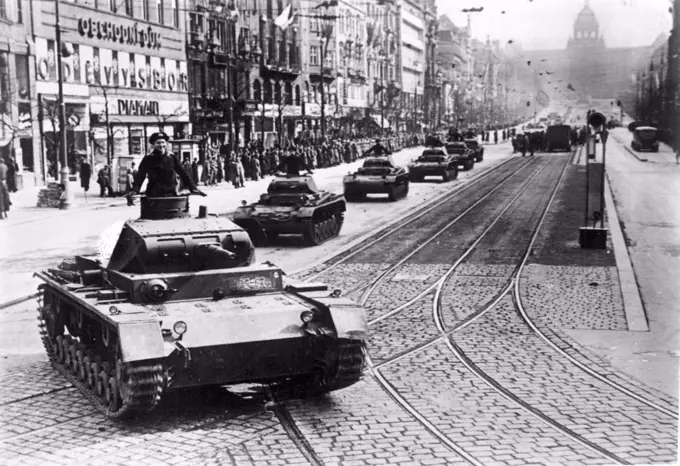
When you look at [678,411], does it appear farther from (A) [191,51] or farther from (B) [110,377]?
(A) [191,51]

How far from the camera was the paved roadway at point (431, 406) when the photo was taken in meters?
7.97

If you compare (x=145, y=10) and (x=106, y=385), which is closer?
(x=106, y=385)

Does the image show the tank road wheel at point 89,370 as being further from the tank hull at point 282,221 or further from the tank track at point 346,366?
the tank hull at point 282,221

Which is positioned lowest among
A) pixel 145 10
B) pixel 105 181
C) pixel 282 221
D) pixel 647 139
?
pixel 282 221

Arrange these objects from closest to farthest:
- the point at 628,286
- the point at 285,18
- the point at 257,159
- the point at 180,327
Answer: the point at 180,327 → the point at 628,286 → the point at 257,159 → the point at 285,18

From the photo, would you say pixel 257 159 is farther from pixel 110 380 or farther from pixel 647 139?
pixel 110 380

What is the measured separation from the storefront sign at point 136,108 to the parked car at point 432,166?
49.3 feet

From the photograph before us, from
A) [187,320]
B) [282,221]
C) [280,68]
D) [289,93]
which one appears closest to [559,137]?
[289,93]

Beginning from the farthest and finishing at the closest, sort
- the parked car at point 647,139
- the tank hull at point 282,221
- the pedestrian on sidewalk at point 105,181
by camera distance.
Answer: the parked car at point 647,139 < the pedestrian on sidewalk at point 105,181 < the tank hull at point 282,221

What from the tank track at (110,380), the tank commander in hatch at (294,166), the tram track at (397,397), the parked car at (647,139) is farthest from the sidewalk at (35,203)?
the parked car at (647,139)

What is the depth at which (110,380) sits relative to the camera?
352 inches

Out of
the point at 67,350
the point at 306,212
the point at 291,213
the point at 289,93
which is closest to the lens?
the point at 67,350

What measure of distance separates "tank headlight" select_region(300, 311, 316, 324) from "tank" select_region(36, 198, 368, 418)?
12 millimetres

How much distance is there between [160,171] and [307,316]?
2964 mm
